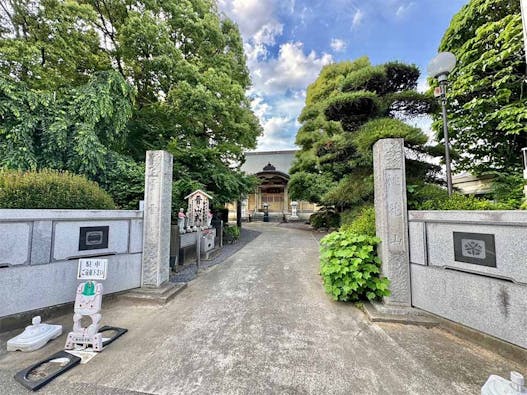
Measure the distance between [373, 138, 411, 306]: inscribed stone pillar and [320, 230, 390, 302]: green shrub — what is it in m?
0.13

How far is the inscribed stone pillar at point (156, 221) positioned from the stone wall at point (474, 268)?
3.85 metres

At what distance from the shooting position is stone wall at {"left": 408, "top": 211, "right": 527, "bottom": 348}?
1925mm

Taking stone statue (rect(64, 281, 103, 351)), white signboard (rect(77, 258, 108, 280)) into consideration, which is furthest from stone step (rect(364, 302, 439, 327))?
white signboard (rect(77, 258, 108, 280))

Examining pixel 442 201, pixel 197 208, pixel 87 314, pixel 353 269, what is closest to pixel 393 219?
pixel 442 201

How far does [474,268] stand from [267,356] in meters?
2.38

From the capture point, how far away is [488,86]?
6.54m

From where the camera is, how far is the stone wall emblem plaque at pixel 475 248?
2.10 metres

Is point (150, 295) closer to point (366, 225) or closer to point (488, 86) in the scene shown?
point (366, 225)

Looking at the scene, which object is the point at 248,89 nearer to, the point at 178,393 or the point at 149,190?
the point at 149,190

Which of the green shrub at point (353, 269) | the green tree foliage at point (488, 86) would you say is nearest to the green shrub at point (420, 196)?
the green shrub at point (353, 269)

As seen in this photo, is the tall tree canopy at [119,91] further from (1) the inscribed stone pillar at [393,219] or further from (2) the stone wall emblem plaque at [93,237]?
(1) the inscribed stone pillar at [393,219]

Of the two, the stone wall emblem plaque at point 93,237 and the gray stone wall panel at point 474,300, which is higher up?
the stone wall emblem plaque at point 93,237

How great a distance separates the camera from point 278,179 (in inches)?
742

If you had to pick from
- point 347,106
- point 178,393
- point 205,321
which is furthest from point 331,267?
point 347,106
